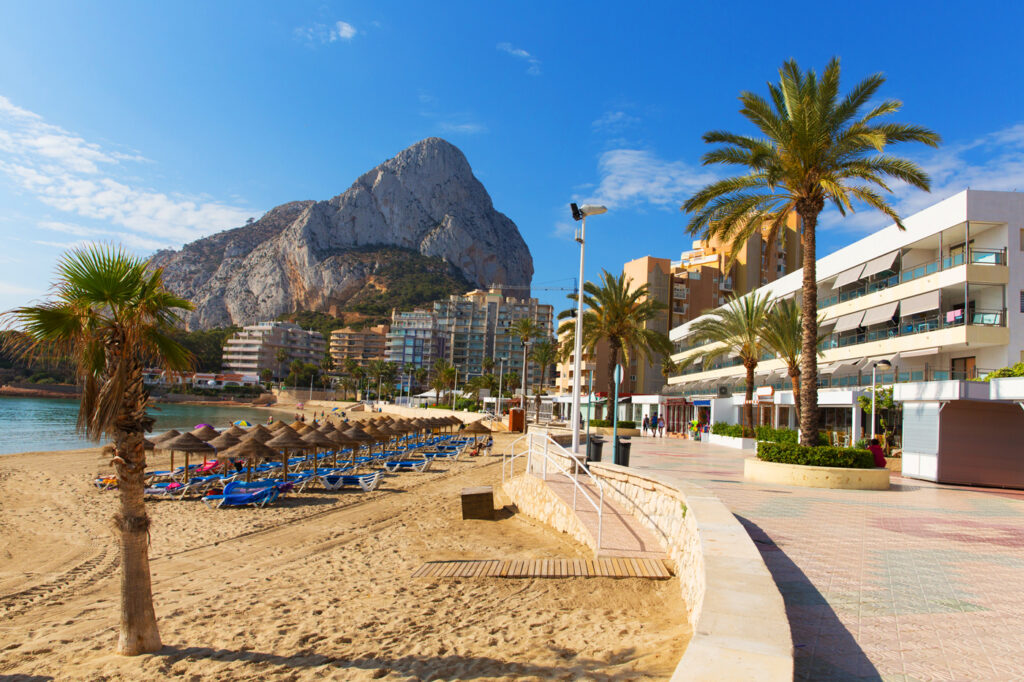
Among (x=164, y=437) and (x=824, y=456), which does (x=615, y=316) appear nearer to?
(x=824, y=456)

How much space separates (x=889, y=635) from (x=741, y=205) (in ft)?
41.3

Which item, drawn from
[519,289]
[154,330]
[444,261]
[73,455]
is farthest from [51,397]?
[519,289]

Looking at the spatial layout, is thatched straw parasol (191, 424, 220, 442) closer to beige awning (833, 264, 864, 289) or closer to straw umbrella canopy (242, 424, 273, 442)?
straw umbrella canopy (242, 424, 273, 442)

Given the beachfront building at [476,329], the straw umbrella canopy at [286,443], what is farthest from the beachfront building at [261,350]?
the straw umbrella canopy at [286,443]

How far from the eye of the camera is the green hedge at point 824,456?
43.5 feet

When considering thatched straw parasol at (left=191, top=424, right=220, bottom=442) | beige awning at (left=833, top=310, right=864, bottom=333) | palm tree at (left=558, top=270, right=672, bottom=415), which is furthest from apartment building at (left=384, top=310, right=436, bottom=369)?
thatched straw parasol at (left=191, top=424, right=220, bottom=442)

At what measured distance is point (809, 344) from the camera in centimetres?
1441

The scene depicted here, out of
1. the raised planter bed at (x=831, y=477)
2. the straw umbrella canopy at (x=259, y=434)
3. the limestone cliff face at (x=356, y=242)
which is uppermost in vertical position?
the limestone cliff face at (x=356, y=242)

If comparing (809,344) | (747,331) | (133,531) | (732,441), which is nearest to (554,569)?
(133,531)

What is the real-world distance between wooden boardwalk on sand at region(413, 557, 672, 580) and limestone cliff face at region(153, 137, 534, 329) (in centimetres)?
16557

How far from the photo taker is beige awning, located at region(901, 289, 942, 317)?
22.7 m

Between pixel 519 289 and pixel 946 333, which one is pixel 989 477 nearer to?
pixel 946 333

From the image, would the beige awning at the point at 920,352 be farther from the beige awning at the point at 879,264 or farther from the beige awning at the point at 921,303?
the beige awning at the point at 879,264

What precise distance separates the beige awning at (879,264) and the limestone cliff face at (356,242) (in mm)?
152685
